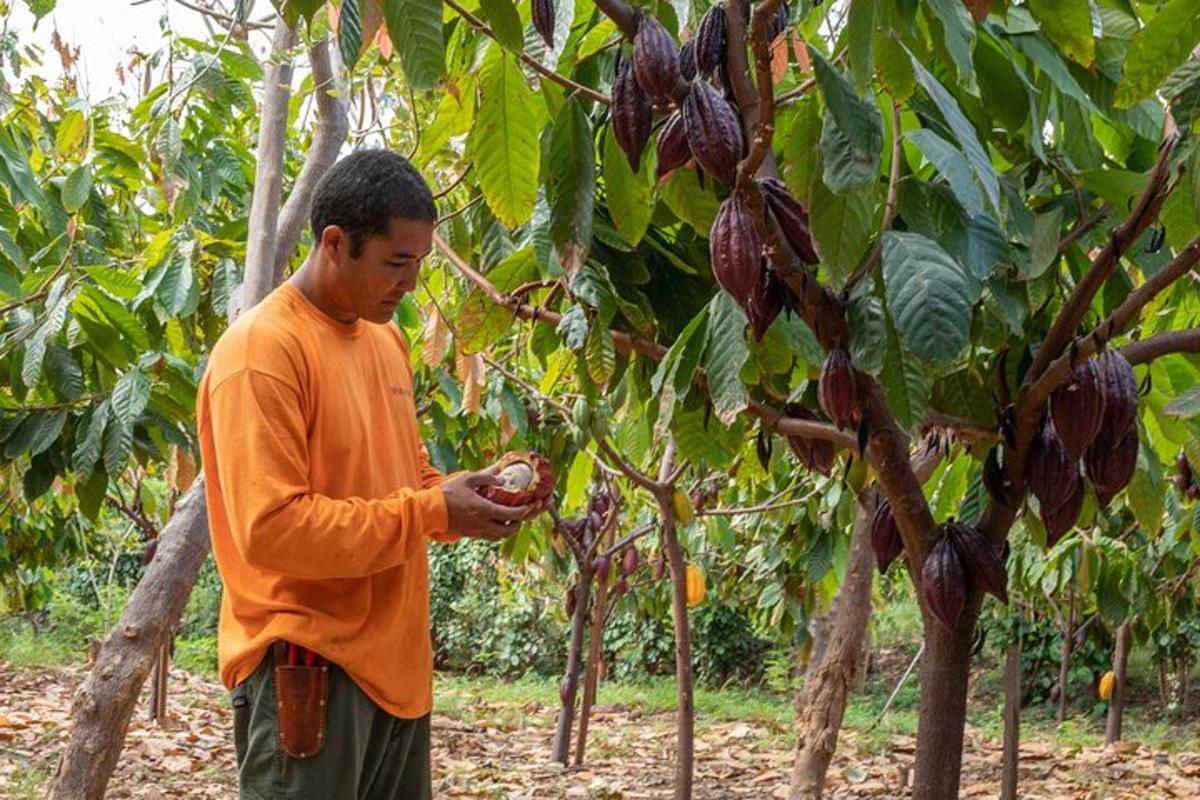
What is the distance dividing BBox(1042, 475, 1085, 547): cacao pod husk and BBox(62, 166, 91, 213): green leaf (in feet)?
7.17

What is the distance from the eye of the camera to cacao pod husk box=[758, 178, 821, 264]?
1.12 metres

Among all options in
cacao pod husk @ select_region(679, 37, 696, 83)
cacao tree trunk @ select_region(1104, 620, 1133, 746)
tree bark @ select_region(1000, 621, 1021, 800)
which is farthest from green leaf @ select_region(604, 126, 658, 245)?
cacao tree trunk @ select_region(1104, 620, 1133, 746)

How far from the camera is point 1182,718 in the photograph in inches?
328

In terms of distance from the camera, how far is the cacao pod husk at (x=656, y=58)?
41.4 inches

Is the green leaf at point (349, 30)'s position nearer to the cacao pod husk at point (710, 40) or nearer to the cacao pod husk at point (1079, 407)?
the cacao pod husk at point (710, 40)

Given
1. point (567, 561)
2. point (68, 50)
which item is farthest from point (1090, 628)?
point (68, 50)

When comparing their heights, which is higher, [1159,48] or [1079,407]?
[1159,48]

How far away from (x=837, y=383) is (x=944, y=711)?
0.34 m

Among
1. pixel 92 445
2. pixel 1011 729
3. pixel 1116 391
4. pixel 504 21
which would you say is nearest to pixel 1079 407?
pixel 1116 391

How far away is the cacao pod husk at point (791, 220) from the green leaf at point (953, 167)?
0.11m

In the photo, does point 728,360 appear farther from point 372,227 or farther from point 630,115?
point 372,227

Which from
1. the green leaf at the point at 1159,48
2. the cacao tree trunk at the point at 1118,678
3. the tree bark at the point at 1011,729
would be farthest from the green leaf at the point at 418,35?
the cacao tree trunk at the point at 1118,678

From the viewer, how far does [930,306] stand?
3.35 ft

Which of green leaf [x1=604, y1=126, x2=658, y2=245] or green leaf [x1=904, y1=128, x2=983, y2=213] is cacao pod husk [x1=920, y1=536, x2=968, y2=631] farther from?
green leaf [x1=604, y1=126, x2=658, y2=245]
